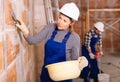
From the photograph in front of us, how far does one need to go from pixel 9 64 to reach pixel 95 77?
3031 mm

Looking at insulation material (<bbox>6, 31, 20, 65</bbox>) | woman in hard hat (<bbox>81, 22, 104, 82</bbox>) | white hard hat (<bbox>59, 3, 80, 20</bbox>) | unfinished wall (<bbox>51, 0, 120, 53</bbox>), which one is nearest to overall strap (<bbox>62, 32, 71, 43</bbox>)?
white hard hat (<bbox>59, 3, 80, 20</bbox>)

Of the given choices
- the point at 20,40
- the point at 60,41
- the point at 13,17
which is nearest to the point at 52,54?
the point at 60,41

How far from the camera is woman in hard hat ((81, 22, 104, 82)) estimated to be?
4219mm

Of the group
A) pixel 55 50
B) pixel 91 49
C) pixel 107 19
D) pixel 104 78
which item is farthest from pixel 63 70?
pixel 107 19

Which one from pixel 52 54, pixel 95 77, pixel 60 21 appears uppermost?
pixel 60 21

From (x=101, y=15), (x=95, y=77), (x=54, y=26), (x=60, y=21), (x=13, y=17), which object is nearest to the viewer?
(x=13, y=17)

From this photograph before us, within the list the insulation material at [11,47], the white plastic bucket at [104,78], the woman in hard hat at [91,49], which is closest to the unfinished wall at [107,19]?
the woman in hard hat at [91,49]

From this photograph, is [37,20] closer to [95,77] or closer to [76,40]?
[76,40]

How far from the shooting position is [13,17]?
67.2 inches

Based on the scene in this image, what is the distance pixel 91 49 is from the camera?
14.4 ft

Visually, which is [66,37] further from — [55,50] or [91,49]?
[91,49]

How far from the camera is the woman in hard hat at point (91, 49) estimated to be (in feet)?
13.8

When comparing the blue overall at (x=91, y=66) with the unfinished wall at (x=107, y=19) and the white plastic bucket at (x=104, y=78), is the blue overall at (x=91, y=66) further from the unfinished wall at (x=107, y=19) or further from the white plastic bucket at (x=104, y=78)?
the unfinished wall at (x=107, y=19)

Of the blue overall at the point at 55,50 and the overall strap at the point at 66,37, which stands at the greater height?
the overall strap at the point at 66,37
